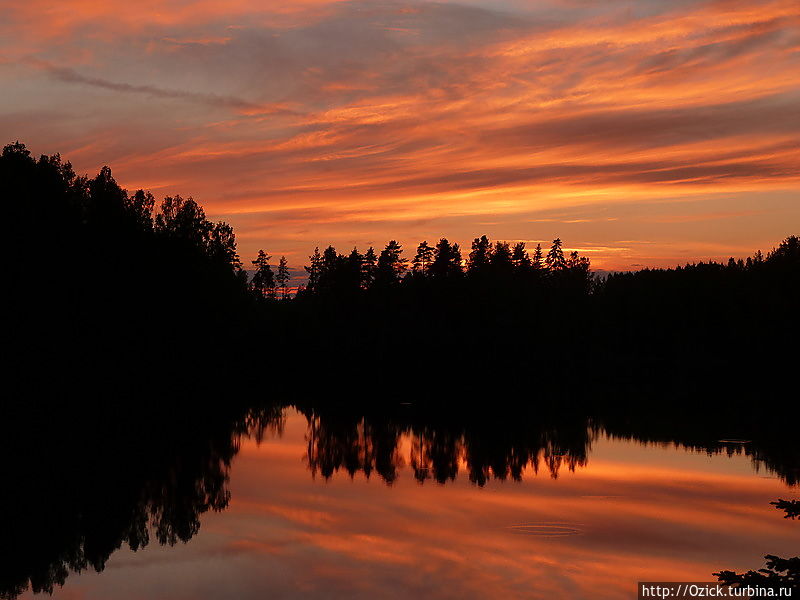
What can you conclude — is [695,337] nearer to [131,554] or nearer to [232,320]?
[232,320]

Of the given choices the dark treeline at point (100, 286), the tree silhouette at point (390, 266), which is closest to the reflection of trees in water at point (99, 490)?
the dark treeline at point (100, 286)

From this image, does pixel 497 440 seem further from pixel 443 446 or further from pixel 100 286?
pixel 100 286

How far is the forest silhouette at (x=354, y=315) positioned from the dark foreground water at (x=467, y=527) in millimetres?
23006

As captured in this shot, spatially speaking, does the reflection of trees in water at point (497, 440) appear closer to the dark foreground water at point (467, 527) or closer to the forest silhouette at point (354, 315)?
the dark foreground water at point (467, 527)

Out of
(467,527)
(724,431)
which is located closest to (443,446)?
(724,431)

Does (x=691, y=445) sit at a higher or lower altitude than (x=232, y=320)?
lower

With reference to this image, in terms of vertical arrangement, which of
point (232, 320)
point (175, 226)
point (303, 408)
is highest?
point (175, 226)

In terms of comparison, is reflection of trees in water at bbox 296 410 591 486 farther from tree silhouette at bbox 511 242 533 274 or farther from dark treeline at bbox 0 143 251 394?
tree silhouette at bbox 511 242 533 274

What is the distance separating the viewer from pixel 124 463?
44438 mm

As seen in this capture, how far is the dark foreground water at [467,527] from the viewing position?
2533 centimetres

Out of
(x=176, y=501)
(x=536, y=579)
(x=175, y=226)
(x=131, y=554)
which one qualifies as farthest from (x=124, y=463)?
(x=175, y=226)

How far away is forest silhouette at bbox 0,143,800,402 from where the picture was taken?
63.2 meters

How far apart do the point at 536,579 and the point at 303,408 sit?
52.8m

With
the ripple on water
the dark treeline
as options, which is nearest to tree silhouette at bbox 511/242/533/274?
the dark treeline
